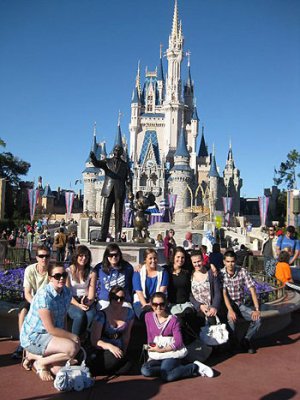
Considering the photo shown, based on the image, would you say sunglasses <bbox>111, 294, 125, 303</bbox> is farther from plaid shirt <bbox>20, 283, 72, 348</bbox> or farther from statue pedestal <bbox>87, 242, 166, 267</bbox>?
statue pedestal <bbox>87, 242, 166, 267</bbox>

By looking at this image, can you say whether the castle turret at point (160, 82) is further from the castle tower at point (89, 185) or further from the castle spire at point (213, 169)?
the castle tower at point (89, 185)

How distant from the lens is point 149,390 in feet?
13.7

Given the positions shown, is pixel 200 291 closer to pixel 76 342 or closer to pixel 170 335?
pixel 170 335

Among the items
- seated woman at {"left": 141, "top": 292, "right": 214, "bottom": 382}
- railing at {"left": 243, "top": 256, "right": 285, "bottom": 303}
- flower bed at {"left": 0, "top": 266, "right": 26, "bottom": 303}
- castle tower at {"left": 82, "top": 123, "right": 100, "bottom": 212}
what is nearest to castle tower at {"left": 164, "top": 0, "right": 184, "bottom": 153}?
castle tower at {"left": 82, "top": 123, "right": 100, "bottom": 212}

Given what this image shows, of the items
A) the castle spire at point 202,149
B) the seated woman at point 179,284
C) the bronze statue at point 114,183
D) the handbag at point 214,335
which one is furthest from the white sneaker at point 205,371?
the castle spire at point 202,149

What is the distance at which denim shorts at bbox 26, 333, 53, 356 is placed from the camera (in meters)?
4.36

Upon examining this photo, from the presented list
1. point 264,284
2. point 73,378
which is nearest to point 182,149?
point 264,284

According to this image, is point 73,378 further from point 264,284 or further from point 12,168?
point 12,168

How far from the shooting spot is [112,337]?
4723mm

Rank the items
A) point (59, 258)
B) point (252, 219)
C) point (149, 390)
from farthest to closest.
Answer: point (252, 219) < point (59, 258) < point (149, 390)

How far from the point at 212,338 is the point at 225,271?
104 centimetres

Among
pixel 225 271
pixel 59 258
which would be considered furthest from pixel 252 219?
pixel 225 271

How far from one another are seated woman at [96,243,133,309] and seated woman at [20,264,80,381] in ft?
3.17

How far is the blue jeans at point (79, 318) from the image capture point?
4965mm
